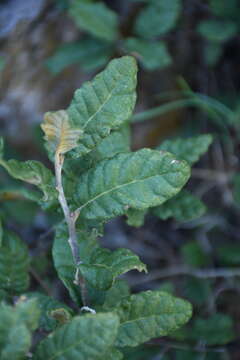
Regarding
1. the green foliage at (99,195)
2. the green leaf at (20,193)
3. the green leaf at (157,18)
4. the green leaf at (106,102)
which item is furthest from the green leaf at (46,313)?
the green leaf at (157,18)

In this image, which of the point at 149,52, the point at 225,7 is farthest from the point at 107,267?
the point at 225,7

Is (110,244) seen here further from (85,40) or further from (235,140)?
(85,40)

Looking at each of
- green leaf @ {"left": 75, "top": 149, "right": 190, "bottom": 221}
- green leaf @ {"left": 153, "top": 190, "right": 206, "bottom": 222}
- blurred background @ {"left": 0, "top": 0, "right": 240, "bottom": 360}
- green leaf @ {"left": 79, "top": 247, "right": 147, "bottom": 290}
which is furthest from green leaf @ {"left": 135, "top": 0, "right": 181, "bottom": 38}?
green leaf @ {"left": 79, "top": 247, "right": 147, "bottom": 290}

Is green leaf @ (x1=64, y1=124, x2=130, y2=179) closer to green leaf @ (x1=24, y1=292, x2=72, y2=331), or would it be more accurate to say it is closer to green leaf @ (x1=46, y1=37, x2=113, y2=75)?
green leaf @ (x1=24, y1=292, x2=72, y2=331)

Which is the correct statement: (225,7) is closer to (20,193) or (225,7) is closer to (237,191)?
(237,191)

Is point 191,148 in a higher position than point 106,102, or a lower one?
lower

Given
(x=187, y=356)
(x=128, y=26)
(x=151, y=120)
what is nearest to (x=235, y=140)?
(x=151, y=120)
